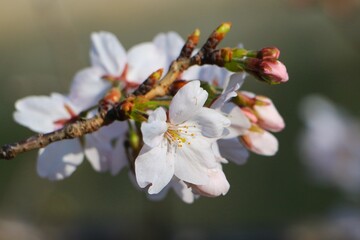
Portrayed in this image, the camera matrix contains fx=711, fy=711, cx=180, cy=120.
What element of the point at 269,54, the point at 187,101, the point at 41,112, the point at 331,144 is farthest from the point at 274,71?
the point at 331,144

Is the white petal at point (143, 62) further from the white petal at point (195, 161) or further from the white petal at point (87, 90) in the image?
the white petal at point (195, 161)

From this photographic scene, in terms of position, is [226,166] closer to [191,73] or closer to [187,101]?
[191,73]

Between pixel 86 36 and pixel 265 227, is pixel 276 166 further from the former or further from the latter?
pixel 86 36

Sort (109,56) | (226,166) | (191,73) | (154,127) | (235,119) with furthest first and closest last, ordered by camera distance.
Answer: (226,166) < (109,56) < (191,73) < (235,119) < (154,127)

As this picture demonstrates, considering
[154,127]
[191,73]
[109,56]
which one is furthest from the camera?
[109,56]

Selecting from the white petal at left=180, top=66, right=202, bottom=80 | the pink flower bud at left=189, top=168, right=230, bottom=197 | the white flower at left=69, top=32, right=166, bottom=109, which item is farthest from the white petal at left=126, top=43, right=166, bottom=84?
the pink flower bud at left=189, top=168, right=230, bottom=197

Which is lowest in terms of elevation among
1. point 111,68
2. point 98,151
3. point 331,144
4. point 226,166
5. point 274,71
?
point 226,166

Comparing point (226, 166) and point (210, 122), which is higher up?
point (210, 122)
